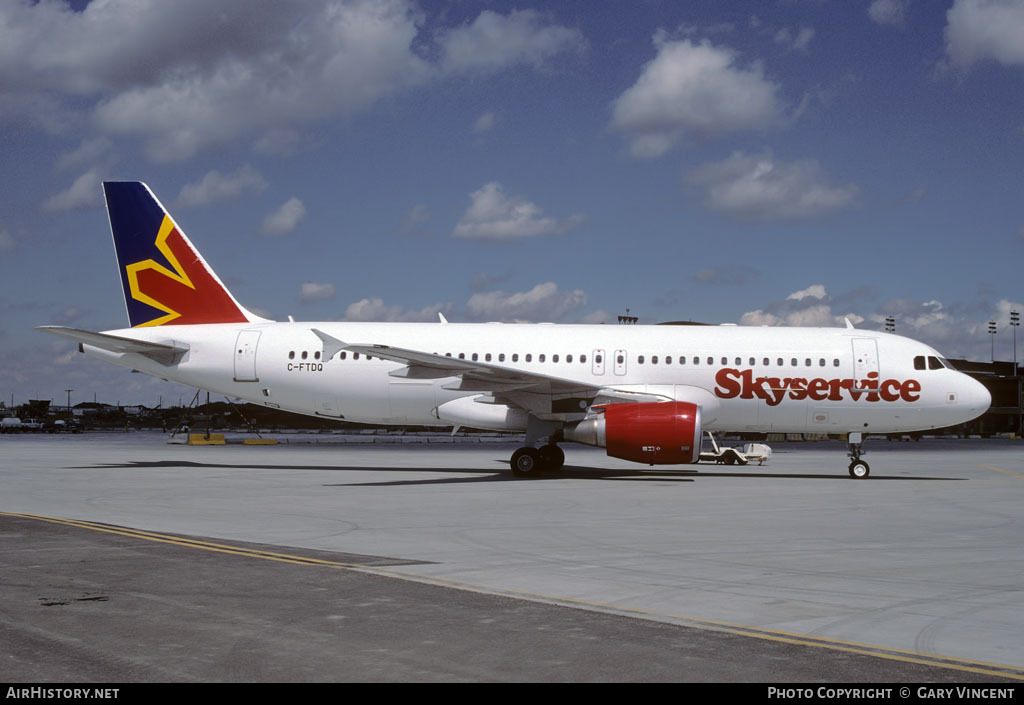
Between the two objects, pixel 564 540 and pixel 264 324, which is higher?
pixel 264 324

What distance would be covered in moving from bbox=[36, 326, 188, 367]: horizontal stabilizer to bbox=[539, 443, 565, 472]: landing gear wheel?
440 inches

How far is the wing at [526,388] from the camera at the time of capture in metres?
22.5

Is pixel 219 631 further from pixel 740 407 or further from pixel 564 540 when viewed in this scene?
pixel 740 407

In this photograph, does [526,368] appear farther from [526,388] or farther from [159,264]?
[159,264]

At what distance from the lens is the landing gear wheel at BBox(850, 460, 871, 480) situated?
24.8m

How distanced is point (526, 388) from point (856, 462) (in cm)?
952

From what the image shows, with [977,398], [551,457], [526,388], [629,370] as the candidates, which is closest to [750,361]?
[629,370]

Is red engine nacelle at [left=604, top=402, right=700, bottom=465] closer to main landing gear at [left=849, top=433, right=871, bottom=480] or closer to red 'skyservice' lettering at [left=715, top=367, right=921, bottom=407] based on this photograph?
red 'skyservice' lettering at [left=715, top=367, right=921, bottom=407]


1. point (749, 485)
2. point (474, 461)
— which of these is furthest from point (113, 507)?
point (474, 461)

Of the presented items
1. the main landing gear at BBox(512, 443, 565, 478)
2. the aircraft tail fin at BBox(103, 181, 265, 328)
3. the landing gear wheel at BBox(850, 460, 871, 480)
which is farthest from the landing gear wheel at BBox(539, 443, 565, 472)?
the aircraft tail fin at BBox(103, 181, 265, 328)

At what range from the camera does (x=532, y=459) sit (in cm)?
2444

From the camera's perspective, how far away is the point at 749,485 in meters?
22.3

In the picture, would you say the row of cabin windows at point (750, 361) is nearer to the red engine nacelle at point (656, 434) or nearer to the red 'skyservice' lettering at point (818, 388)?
the red 'skyservice' lettering at point (818, 388)
